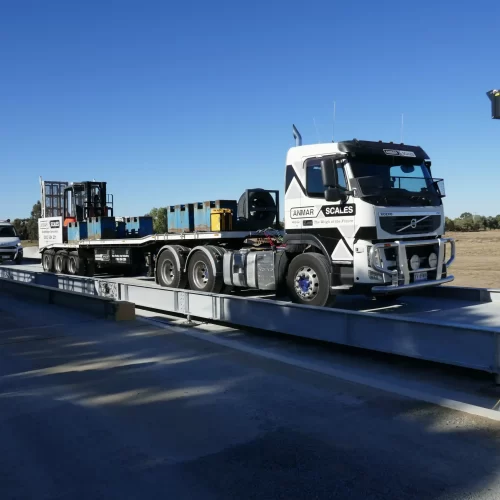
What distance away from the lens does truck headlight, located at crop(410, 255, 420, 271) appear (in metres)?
8.76

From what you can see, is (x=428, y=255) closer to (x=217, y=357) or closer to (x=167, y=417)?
(x=217, y=357)

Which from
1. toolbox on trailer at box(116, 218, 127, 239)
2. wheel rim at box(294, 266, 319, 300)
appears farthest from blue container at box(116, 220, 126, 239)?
wheel rim at box(294, 266, 319, 300)

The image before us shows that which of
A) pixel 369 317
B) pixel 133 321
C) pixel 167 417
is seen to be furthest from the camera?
pixel 133 321

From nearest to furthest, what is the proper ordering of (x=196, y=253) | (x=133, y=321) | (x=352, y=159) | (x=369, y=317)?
(x=369, y=317), (x=352, y=159), (x=133, y=321), (x=196, y=253)

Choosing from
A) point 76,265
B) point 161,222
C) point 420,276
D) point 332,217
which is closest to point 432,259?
point 420,276

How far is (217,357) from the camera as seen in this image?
718 cm

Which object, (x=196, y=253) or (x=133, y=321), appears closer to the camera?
(x=133, y=321)

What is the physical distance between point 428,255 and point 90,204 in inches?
516

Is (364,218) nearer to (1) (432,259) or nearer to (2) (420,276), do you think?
(2) (420,276)

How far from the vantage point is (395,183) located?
909 cm

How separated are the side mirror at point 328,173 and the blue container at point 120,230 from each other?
9731 mm

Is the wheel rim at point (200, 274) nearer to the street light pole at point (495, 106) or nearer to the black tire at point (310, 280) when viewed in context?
the black tire at point (310, 280)

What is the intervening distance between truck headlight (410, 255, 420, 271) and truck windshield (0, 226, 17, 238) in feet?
86.6

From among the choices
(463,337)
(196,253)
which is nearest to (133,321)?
(196,253)
